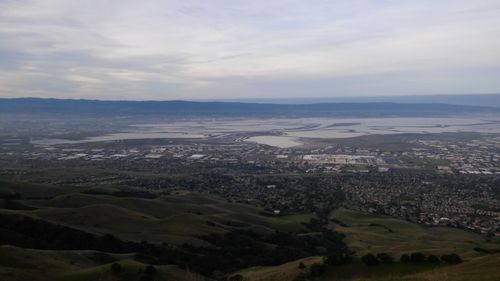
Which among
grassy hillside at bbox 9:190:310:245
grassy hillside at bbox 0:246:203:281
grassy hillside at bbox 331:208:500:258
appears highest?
grassy hillside at bbox 0:246:203:281

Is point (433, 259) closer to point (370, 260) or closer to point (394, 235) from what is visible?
point (370, 260)

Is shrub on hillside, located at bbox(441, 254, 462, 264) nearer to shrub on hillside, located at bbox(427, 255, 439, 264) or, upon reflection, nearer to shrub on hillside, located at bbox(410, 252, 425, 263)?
shrub on hillside, located at bbox(427, 255, 439, 264)

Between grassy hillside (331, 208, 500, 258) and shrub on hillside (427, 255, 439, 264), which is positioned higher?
shrub on hillside (427, 255, 439, 264)

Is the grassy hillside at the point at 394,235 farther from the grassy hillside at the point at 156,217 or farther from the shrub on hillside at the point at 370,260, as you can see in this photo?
the shrub on hillside at the point at 370,260

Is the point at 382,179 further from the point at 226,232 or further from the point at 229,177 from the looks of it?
the point at 226,232

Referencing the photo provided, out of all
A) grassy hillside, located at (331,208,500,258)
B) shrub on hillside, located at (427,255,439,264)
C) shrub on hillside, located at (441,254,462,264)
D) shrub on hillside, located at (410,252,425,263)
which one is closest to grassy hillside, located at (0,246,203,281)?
shrub on hillside, located at (410,252,425,263)

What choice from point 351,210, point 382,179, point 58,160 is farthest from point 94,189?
point 58,160

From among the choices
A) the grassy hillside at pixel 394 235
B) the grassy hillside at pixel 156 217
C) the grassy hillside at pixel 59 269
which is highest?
the grassy hillside at pixel 59 269

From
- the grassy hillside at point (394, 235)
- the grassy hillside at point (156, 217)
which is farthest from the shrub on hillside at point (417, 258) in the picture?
the grassy hillside at point (156, 217)
